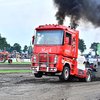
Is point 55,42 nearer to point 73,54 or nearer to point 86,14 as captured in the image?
point 73,54

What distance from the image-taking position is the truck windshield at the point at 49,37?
12352 mm

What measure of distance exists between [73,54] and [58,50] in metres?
1.46

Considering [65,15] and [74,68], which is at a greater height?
[65,15]

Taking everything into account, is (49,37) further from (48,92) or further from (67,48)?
A: (48,92)

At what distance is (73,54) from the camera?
1329 centimetres

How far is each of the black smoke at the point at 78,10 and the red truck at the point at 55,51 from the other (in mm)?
4574

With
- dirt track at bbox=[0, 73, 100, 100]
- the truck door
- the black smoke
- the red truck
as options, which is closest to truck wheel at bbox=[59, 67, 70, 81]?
the red truck

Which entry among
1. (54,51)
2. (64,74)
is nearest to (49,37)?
(54,51)

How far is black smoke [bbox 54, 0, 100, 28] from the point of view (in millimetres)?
17516

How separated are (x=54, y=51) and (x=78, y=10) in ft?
20.9

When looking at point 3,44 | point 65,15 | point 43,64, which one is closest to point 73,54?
point 43,64

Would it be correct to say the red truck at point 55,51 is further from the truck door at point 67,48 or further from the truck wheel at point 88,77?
→ the truck wheel at point 88,77

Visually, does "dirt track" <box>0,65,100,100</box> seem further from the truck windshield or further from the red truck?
the truck windshield

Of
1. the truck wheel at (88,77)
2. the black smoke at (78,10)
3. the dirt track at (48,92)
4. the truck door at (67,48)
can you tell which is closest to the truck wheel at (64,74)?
the truck door at (67,48)
